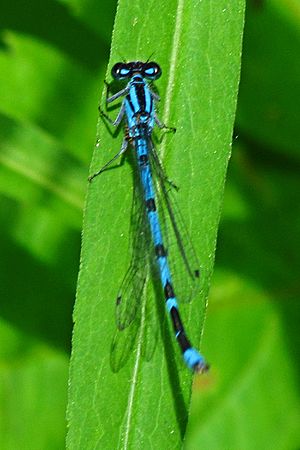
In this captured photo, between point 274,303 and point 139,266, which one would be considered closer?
point 139,266

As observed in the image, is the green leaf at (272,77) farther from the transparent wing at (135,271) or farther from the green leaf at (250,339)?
the transparent wing at (135,271)

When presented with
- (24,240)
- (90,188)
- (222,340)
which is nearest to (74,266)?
(24,240)

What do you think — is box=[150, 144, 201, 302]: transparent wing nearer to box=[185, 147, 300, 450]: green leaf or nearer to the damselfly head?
the damselfly head

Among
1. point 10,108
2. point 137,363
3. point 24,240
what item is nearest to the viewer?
point 137,363

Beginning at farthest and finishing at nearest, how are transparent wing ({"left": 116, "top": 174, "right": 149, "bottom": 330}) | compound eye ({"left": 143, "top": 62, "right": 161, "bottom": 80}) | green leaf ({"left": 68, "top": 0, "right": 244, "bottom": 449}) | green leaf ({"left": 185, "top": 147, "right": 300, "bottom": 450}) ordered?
green leaf ({"left": 185, "top": 147, "right": 300, "bottom": 450}) < compound eye ({"left": 143, "top": 62, "right": 161, "bottom": 80}) < transparent wing ({"left": 116, "top": 174, "right": 149, "bottom": 330}) < green leaf ({"left": 68, "top": 0, "right": 244, "bottom": 449})

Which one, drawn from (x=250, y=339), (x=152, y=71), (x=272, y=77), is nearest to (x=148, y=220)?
(x=152, y=71)

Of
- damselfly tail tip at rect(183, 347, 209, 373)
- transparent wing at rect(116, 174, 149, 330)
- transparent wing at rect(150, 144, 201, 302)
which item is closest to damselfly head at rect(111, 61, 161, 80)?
transparent wing at rect(150, 144, 201, 302)

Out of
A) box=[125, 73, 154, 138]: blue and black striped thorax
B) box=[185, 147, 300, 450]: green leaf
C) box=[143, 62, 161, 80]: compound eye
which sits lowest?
box=[185, 147, 300, 450]: green leaf

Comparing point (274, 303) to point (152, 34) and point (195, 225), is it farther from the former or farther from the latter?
point (152, 34)
